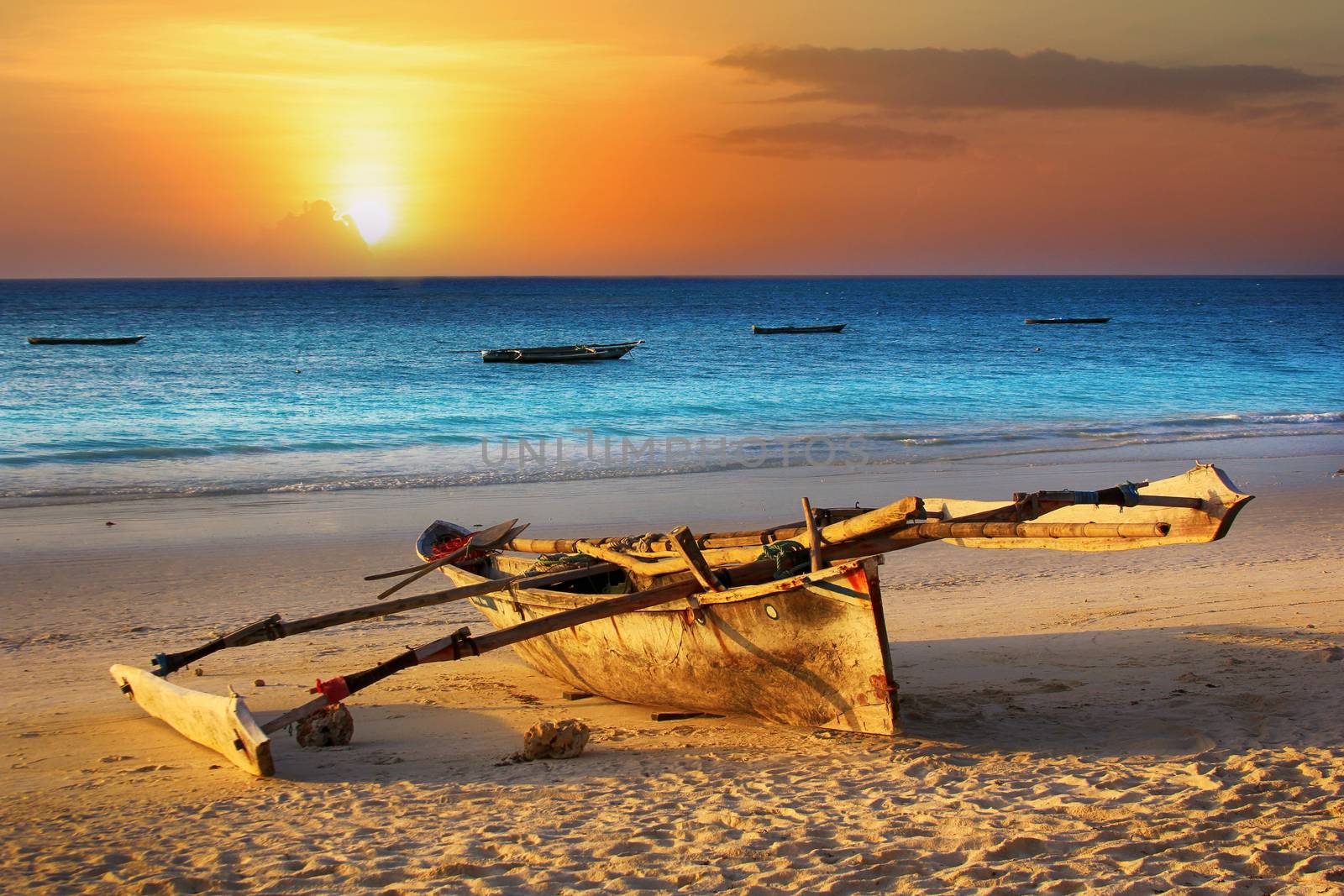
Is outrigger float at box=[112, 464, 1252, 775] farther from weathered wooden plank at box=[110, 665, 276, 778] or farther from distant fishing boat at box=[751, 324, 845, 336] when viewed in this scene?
distant fishing boat at box=[751, 324, 845, 336]

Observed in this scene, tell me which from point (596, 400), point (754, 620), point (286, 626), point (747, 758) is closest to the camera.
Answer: point (747, 758)

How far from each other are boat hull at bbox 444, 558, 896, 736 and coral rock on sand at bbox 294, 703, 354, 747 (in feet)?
4.10

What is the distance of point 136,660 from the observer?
23.3 feet

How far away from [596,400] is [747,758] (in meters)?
22.6

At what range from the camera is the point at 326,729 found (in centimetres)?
557

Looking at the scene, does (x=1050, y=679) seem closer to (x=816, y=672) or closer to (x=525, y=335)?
(x=816, y=672)

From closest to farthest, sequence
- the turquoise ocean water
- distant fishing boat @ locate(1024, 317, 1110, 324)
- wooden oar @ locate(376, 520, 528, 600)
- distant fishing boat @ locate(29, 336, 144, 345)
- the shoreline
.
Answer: wooden oar @ locate(376, 520, 528, 600) < the shoreline < the turquoise ocean water < distant fishing boat @ locate(29, 336, 144, 345) < distant fishing boat @ locate(1024, 317, 1110, 324)

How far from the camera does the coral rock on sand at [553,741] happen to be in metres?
5.30

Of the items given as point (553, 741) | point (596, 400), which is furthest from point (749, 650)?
point (596, 400)

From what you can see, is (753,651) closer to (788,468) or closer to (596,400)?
(788,468)

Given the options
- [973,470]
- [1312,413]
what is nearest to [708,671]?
[973,470]

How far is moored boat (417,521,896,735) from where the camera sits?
5133 millimetres

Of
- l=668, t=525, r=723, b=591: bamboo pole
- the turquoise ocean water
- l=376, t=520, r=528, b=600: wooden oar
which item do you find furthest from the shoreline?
l=668, t=525, r=723, b=591: bamboo pole

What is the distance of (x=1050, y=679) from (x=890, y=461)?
10021 mm
